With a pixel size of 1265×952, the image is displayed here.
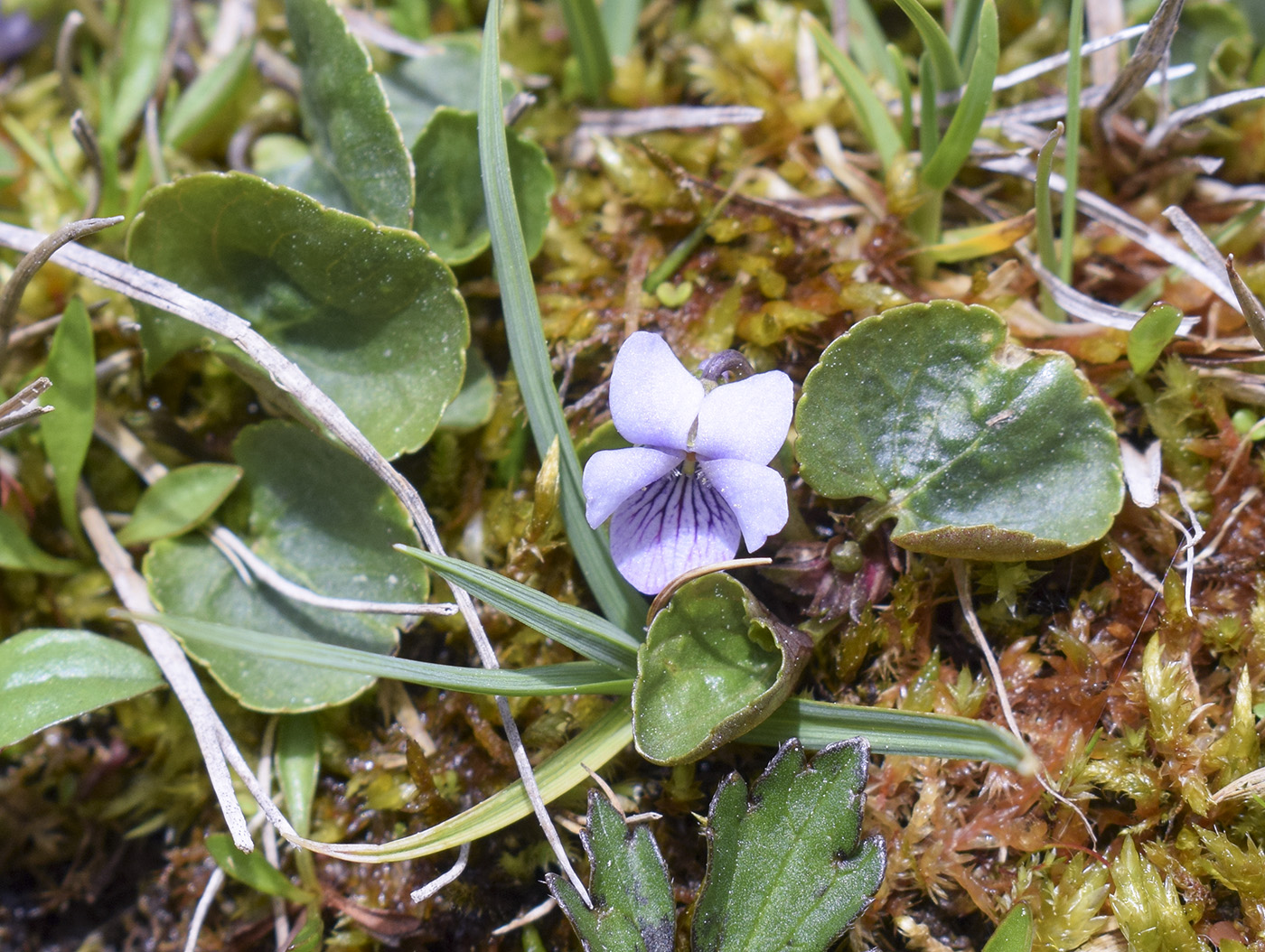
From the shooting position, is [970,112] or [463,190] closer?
[970,112]

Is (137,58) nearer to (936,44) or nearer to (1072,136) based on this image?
Answer: (936,44)

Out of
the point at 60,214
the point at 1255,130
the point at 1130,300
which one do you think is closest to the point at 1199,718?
the point at 1130,300

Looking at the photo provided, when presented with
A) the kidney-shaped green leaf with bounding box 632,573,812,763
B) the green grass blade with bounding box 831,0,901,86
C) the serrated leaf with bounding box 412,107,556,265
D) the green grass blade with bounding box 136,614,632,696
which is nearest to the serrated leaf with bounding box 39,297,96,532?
the green grass blade with bounding box 136,614,632,696

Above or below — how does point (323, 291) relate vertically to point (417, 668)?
above

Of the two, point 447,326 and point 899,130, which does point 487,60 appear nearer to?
point 447,326

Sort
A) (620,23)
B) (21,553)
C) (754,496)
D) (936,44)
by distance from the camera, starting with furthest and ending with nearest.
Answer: (620,23) < (21,553) < (936,44) < (754,496)

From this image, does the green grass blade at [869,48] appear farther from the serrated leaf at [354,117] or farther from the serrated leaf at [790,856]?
the serrated leaf at [790,856]

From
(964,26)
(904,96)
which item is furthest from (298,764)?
(964,26)
